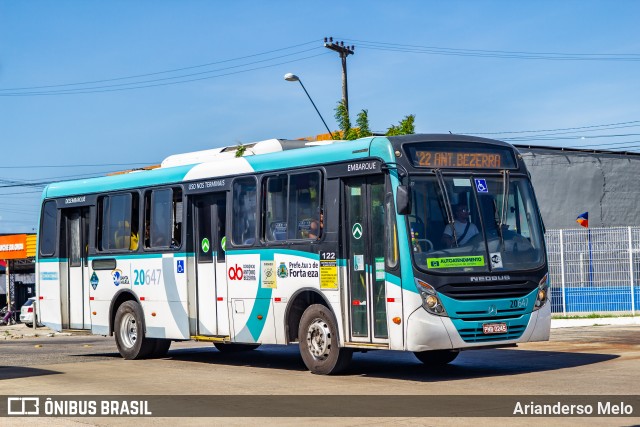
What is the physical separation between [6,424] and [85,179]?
10715mm

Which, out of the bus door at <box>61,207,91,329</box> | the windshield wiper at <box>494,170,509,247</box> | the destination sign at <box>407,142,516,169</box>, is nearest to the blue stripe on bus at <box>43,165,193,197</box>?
the bus door at <box>61,207,91,329</box>

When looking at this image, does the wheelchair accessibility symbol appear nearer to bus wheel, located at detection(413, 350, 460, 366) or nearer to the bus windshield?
the bus windshield

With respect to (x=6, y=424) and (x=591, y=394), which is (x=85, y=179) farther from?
(x=591, y=394)

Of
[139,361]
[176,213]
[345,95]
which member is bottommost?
[139,361]

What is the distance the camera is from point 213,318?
16.9 m

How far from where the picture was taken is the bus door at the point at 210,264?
1678 centimetres

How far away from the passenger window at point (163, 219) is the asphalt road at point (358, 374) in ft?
7.01

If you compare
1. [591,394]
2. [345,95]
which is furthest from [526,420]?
[345,95]

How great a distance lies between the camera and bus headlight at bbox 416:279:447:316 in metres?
13.3

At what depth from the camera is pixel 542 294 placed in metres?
14.2

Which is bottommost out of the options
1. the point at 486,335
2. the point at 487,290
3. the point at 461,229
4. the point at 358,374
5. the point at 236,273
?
the point at 358,374

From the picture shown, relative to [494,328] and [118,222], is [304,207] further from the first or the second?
[118,222]

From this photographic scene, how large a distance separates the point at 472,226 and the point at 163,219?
6514mm

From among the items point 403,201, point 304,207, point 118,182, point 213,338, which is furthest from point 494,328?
point 118,182
